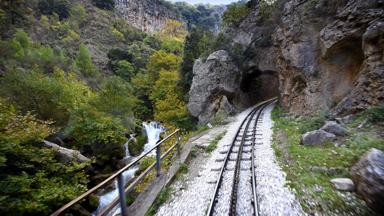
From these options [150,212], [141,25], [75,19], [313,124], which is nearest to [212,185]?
[150,212]

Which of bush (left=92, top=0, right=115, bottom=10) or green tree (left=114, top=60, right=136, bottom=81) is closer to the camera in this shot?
green tree (left=114, top=60, right=136, bottom=81)

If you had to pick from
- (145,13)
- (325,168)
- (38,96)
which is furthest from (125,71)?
(145,13)

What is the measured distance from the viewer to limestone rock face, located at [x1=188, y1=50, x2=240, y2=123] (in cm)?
2288

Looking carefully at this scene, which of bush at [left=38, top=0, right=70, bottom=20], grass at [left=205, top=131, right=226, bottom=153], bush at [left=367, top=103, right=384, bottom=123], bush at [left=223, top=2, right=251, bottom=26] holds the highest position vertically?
bush at [left=38, top=0, right=70, bottom=20]

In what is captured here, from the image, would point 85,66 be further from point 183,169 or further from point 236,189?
point 236,189

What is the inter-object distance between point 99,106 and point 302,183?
18.7m

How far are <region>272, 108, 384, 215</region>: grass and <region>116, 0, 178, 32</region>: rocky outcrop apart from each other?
8331 cm

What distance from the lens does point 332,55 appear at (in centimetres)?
1246

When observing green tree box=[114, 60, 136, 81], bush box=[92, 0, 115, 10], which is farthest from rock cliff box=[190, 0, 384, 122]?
bush box=[92, 0, 115, 10]

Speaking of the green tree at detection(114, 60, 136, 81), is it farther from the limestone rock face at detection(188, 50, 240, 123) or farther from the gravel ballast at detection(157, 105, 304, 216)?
the gravel ballast at detection(157, 105, 304, 216)

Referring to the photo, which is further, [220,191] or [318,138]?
[318,138]

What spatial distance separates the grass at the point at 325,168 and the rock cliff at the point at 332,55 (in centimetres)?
305

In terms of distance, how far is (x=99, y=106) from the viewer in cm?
2008

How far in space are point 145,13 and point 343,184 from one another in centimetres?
9080
